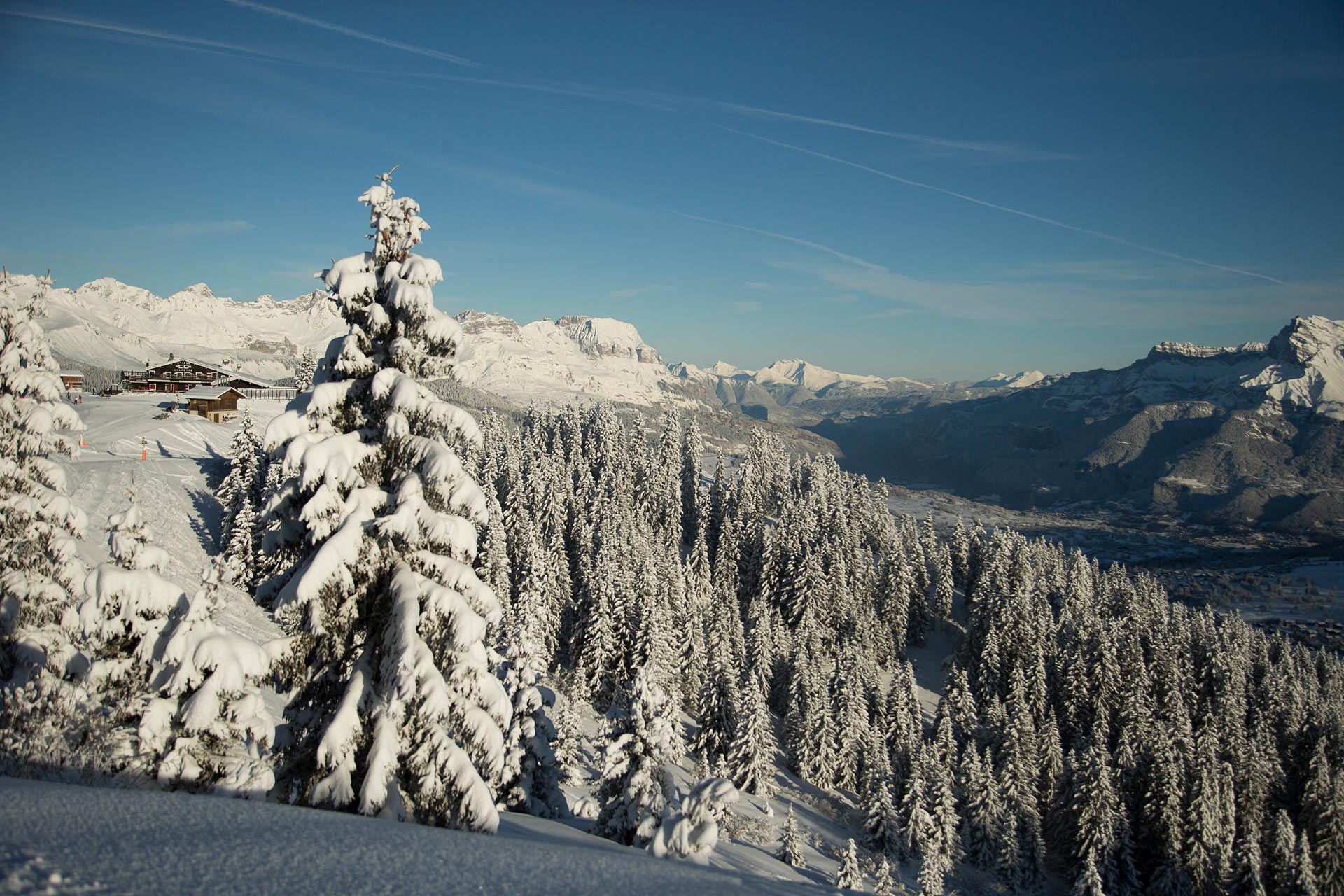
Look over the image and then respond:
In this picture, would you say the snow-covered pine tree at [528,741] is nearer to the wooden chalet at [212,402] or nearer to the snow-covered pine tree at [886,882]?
the snow-covered pine tree at [886,882]

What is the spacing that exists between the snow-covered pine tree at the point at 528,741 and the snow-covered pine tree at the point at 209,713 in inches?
372

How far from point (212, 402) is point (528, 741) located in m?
76.0

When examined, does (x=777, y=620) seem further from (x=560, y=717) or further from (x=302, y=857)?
(x=302, y=857)

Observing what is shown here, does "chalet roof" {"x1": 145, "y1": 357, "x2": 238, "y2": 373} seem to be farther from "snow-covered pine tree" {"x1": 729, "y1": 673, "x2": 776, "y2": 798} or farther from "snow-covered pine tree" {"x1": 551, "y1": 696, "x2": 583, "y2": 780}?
"snow-covered pine tree" {"x1": 729, "y1": 673, "x2": 776, "y2": 798}

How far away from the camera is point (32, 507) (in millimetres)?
14266

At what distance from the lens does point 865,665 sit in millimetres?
65625

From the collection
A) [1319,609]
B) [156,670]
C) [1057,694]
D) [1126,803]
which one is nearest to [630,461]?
[1057,694]

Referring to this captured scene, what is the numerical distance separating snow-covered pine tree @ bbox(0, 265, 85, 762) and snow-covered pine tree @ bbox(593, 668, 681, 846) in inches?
529

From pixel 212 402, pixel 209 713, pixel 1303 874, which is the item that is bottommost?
pixel 1303 874

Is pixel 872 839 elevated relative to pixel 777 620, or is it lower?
lower

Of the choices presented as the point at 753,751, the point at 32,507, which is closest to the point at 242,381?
the point at 753,751

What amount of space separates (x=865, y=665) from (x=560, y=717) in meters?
43.8

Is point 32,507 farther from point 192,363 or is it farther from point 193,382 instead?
point 193,382

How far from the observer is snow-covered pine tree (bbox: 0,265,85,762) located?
43.7ft
